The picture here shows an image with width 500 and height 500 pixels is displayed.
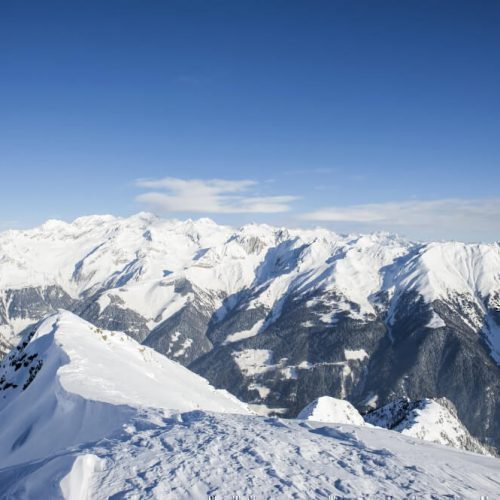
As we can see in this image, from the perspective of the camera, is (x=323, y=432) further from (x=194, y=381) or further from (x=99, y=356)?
(x=194, y=381)

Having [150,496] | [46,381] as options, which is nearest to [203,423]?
[150,496]

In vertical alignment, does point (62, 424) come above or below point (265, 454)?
below

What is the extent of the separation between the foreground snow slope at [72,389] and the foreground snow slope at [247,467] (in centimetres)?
990

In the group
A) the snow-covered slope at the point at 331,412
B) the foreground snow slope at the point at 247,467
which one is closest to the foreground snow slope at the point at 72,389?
the foreground snow slope at the point at 247,467

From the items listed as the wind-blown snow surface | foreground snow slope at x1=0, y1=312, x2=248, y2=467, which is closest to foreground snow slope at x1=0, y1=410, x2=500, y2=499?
the wind-blown snow surface

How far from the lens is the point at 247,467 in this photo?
2217 cm

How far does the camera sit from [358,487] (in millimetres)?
20516

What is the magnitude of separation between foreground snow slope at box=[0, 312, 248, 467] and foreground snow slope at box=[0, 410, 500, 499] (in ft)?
32.5

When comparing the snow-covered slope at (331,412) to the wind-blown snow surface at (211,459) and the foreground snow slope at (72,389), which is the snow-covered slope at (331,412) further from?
the wind-blown snow surface at (211,459)

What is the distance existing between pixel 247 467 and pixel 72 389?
1186 inches

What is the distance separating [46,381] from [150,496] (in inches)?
1654

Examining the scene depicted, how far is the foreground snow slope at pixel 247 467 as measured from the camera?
19797 millimetres

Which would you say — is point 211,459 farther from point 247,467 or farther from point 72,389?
point 72,389

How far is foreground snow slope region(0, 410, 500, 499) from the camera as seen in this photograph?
1980cm
